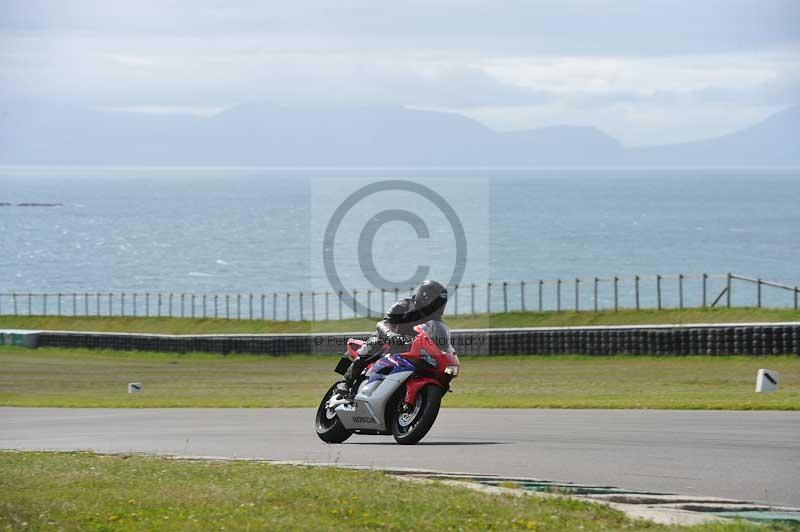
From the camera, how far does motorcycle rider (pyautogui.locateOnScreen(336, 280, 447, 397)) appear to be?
1491 cm

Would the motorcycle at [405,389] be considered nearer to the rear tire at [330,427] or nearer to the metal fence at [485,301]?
the rear tire at [330,427]

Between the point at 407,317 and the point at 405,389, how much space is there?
85cm

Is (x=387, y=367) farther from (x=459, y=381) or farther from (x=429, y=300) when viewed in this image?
(x=459, y=381)

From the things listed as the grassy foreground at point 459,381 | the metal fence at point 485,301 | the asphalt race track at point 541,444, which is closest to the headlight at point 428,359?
the asphalt race track at point 541,444

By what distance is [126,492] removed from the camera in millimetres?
11734

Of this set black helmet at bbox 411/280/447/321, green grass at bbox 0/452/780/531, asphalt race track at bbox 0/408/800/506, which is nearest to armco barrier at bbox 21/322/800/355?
asphalt race track at bbox 0/408/800/506

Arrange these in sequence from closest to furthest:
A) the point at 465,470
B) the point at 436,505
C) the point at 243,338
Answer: the point at 436,505 → the point at 465,470 → the point at 243,338

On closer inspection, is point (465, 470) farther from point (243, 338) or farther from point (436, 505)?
point (243, 338)

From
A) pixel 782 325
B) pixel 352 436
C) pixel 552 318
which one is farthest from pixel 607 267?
pixel 352 436

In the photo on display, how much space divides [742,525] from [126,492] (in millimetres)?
5509

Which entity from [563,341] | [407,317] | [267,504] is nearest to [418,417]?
[407,317]

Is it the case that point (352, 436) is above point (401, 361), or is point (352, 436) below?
below

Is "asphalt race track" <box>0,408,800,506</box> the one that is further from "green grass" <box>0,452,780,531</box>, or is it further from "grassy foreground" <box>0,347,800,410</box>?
"grassy foreground" <box>0,347,800,410</box>

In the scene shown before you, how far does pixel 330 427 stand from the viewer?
1642cm
